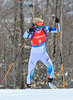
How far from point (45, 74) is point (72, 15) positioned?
2.85 meters

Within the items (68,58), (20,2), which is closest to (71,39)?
(68,58)

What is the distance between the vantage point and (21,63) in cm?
600

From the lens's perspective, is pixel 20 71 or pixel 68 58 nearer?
pixel 20 71

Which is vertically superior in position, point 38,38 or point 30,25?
point 30,25

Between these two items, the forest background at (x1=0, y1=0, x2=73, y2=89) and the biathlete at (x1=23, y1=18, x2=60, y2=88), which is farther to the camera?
the forest background at (x1=0, y1=0, x2=73, y2=89)

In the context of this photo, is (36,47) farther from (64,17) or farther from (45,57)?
(64,17)

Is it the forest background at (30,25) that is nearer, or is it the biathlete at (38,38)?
the biathlete at (38,38)

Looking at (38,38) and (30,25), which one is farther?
(30,25)
